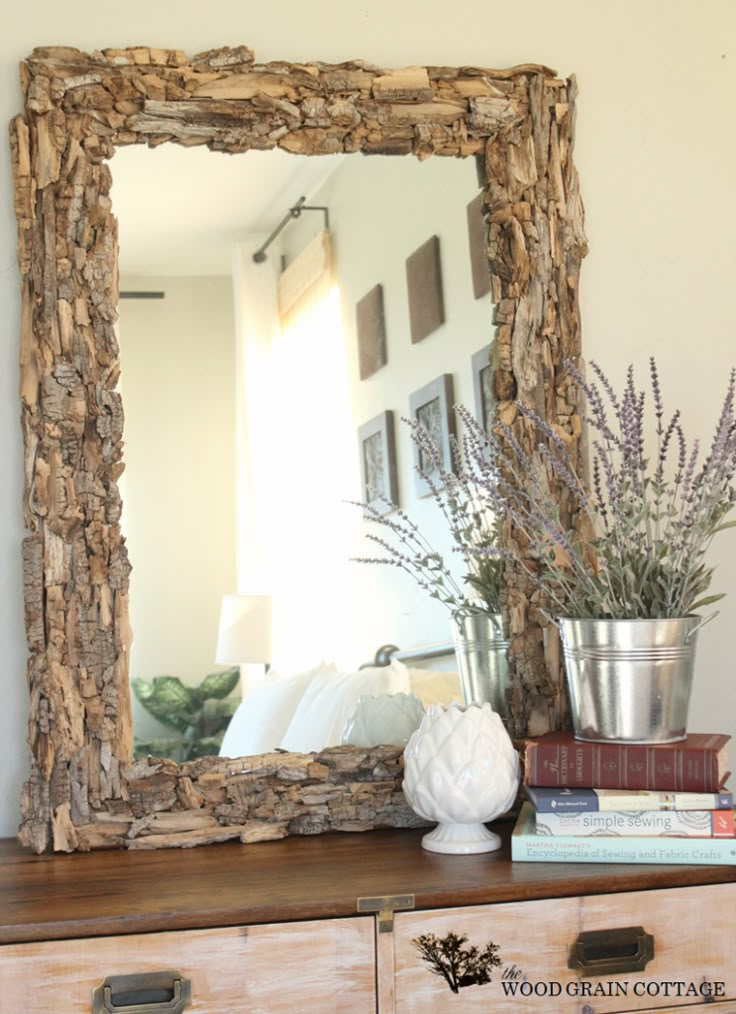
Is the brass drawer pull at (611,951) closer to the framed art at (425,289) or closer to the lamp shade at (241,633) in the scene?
the lamp shade at (241,633)

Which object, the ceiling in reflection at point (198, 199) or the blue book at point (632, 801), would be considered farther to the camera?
the ceiling in reflection at point (198, 199)

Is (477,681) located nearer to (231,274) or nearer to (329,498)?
(329,498)

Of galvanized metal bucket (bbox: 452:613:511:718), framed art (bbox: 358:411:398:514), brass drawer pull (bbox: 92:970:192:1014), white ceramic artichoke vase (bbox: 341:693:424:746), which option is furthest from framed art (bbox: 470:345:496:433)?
brass drawer pull (bbox: 92:970:192:1014)

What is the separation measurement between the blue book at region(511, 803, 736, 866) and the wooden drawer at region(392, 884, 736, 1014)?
0.04m

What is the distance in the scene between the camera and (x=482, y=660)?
5.73 ft

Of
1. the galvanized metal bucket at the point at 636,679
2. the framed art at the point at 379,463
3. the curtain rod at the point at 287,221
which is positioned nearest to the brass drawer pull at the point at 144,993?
the galvanized metal bucket at the point at 636,679

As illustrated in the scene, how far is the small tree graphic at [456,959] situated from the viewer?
1.32 metres

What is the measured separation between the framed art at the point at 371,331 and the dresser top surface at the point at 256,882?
70 cm

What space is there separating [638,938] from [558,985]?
11cm

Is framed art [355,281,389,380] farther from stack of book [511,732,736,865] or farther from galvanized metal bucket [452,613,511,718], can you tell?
stack of book [511,732,736,865]

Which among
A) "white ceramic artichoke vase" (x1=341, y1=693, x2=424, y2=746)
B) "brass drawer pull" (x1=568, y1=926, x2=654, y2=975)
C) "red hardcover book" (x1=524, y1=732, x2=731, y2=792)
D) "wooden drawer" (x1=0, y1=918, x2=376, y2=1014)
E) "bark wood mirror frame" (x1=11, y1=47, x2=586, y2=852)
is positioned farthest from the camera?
"white ceramic artichoke vase" (x1=341, y1=693, x2=424, y2=746)

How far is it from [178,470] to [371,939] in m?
0.71

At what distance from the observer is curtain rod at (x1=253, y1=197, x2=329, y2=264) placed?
68.5 inches

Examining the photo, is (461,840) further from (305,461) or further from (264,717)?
(305,461)
